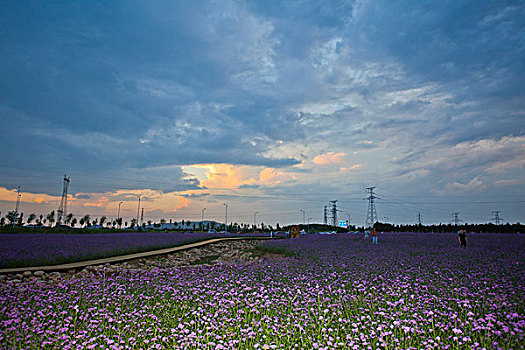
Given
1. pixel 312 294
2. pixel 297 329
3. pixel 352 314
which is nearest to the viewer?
pixel 297 329

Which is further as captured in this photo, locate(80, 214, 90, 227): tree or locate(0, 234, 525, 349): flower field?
locate(80, 214, 90, 227): tree

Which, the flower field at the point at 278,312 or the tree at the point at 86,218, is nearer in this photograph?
the flower field at the point at 278,312

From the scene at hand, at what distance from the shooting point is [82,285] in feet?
28.0

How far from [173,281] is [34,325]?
12.4 ft

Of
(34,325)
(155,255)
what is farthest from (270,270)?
(155,255)

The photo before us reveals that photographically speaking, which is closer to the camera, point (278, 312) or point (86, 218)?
point (278, 312)

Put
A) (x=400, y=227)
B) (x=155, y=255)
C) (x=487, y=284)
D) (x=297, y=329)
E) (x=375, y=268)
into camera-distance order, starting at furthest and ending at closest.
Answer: (x=400, y=227)
(x=155, y=255)
(x=375, y=268)
(x=487, y=284)
(x=297, y=329)

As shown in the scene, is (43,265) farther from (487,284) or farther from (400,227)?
(400,227)

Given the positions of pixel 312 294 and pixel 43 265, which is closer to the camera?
pixel 312 294

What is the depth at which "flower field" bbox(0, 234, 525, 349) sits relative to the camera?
4.80m

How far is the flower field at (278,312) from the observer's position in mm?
4797

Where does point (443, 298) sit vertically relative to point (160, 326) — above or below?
above

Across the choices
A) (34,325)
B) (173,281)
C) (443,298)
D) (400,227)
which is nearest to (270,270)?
(173,281)

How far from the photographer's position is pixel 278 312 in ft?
19.7
